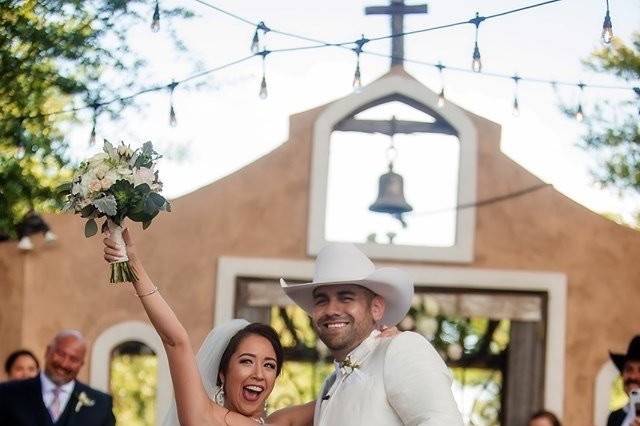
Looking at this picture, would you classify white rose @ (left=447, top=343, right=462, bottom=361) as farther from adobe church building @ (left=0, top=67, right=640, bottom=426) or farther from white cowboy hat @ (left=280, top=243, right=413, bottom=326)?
white cowboy hat @ (left=280, top=243, right=413, bottom=326)

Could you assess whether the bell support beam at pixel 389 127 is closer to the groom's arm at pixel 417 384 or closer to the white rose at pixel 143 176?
the white rose at pixel 143 176

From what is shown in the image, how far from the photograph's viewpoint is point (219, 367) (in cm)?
596

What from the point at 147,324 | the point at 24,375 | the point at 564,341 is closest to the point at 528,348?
the point at 564,341

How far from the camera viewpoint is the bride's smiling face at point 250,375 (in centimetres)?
574

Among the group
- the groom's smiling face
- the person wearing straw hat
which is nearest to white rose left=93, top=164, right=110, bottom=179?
the groom's smiling face

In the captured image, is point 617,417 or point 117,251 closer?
point 117,251

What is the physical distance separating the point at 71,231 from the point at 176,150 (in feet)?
5.13

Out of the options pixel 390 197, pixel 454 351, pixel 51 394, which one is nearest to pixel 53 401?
pixel 51 394

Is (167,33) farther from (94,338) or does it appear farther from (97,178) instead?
(97,178)

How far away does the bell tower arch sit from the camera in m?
14.5

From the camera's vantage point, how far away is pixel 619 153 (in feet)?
58.6

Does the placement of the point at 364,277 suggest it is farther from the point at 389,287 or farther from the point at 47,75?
the point at 47,75

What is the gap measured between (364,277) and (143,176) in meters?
0.85

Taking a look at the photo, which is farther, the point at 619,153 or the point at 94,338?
the point at 619,153
